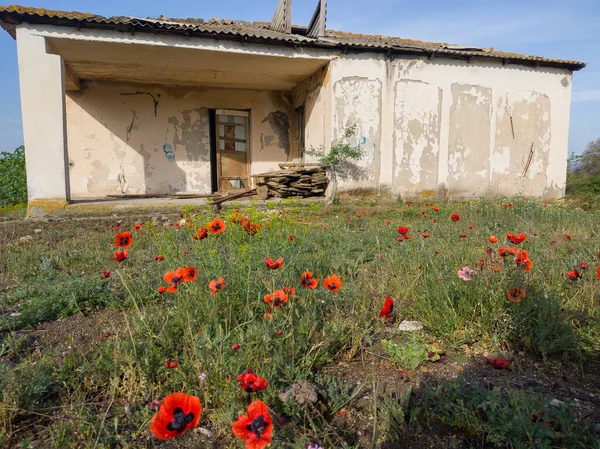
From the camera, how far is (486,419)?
148cm

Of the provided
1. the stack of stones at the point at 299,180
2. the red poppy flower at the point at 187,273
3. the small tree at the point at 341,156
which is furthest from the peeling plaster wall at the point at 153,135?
the red poppy flower at the point at 187,273

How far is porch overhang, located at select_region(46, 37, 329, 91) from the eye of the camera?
7.08 metres

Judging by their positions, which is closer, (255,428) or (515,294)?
(255,428)

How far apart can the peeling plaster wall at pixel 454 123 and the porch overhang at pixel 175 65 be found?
1.20 meters

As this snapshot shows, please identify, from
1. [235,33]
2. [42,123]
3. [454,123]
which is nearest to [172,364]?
[42,123]

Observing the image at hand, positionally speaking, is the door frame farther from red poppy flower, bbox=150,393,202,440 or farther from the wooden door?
red poppy flower, bbox=150,393,202,440

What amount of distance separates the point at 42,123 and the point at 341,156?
5412 mm

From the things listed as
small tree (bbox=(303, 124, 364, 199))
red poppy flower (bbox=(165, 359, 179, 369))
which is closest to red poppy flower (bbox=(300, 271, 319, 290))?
red poppy flower (bbox=(165, 359, 179, 369))

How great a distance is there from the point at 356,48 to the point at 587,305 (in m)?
6.79

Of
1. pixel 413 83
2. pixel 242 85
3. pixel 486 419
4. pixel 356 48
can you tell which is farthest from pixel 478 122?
pixel 486 419

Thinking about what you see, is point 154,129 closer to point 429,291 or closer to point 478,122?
point 478,122

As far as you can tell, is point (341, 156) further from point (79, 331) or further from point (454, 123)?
point (79, 331)

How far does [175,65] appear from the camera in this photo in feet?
26.7

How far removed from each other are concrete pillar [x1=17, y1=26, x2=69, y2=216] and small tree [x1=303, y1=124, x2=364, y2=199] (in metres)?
4.81
